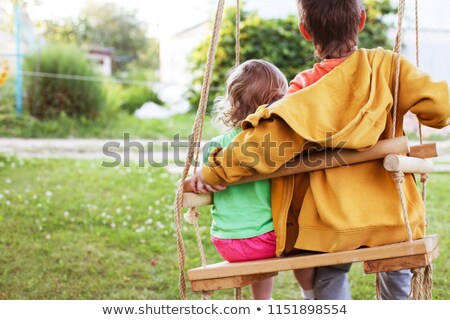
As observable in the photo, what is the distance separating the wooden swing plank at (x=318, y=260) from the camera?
1953mm

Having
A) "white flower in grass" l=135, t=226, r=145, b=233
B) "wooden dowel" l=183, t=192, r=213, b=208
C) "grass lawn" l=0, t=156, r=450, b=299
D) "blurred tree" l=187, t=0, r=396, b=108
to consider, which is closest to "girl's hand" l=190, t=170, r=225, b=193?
"wooden dowel" l=183, t=192, r=213, b=208

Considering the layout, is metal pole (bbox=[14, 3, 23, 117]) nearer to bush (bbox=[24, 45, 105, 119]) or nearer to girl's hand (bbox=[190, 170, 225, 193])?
bush (bbox=[24, 45, 105, 119])

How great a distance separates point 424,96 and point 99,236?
3015 millimetres

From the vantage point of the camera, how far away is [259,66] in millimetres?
2309

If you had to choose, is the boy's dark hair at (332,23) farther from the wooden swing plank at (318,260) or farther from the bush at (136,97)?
the bush at (136,97)

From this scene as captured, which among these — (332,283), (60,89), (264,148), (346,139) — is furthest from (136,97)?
(346,139)

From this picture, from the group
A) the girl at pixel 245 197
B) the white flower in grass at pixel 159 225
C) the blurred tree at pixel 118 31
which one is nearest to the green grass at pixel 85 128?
the white flower in grass at pixel 159 225

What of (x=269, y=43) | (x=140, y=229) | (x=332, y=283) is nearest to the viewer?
(x=332, y=283)

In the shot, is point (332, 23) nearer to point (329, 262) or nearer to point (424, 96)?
point (424, 96)

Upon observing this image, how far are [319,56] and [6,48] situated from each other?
9634mm

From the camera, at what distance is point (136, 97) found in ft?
41.5

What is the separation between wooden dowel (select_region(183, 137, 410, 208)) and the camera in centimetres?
197

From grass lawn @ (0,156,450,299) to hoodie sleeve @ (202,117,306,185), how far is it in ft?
5.09

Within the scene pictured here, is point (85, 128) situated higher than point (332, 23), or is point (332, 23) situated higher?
point (85, 128)
